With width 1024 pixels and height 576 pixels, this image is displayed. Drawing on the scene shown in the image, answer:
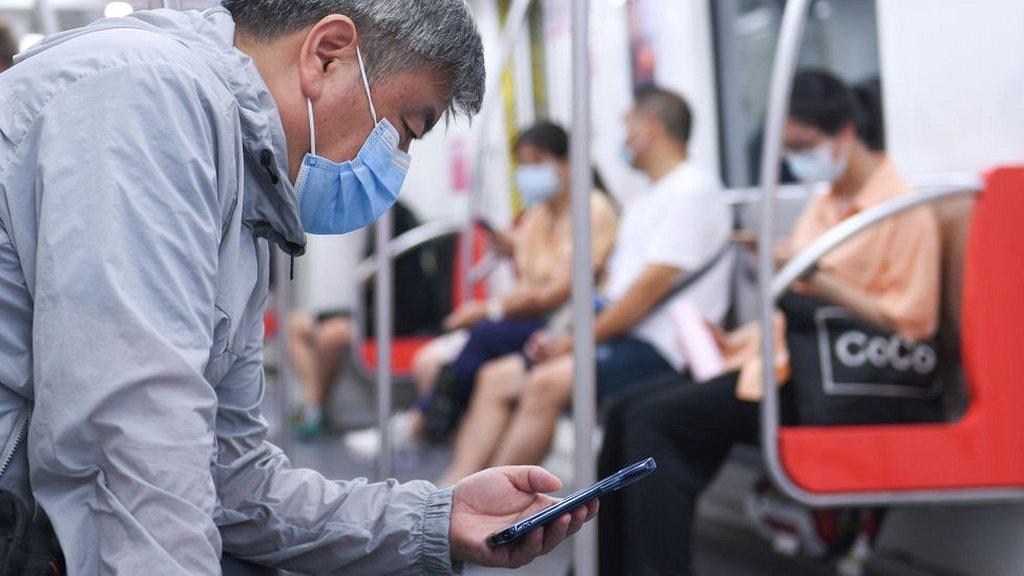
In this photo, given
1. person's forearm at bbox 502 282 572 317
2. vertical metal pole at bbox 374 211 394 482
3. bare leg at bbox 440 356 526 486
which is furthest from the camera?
person's forearm at bbox 502 282 572 317

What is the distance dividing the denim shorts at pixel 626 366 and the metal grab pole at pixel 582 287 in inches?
50.9

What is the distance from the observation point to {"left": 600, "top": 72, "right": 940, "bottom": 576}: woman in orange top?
8.30 ft

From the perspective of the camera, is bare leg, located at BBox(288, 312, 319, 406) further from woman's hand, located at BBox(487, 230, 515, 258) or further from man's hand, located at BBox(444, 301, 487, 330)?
woman's hand, located at BBox(487, 230, 515, 258)

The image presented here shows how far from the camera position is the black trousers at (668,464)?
2.64 m

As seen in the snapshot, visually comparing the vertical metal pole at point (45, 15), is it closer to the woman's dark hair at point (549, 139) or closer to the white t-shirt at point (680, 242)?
the white t-shirt at point (680, 242)

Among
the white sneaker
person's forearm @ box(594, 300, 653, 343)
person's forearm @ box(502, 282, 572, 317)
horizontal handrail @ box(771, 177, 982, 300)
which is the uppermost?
horizontal handrail @ box(771, 177, 982, 300)

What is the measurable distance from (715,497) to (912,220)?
65.6 inches

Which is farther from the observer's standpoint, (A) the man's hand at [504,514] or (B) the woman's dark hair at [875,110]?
(B) the woman's dark hair at [875,110]

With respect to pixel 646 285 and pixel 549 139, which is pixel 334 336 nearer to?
pixel 549 139

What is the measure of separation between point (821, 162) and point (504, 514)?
71.6 inches

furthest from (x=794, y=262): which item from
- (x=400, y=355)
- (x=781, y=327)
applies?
(x=400, y=355)

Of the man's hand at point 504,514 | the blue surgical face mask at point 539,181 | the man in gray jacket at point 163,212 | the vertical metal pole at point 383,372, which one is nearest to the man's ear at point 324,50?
the man in gray jacket at point 163,212

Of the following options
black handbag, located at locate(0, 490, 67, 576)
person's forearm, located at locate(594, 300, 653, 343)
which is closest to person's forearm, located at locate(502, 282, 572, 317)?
person's forearm, located at locate(594, 300, 653, 343)

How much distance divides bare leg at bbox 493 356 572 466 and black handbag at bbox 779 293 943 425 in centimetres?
108
